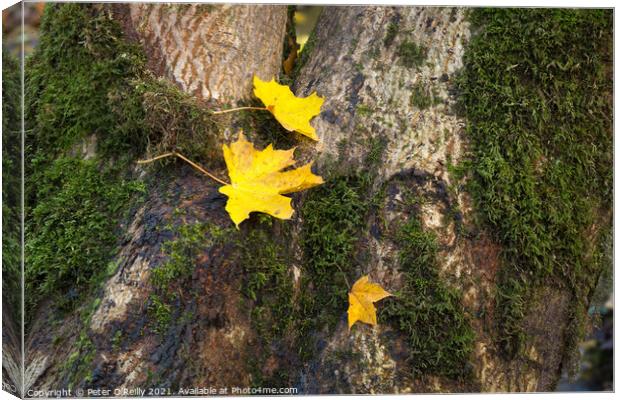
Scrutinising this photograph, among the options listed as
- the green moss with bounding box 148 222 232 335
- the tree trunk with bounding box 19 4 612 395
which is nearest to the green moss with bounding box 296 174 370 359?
the tree trunk with bounding box 19 4 612 395

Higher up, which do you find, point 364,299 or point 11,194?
point 11,194

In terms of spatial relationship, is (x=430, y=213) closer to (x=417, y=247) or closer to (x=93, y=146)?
(x=417, y=247)

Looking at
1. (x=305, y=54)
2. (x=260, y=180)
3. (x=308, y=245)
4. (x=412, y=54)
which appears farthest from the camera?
(x=305, y=54)

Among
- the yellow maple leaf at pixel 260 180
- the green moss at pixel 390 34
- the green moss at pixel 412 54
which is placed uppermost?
the green moss at pixel 390 34

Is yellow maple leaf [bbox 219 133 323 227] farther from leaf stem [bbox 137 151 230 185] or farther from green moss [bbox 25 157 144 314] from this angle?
green moss [bbox 25 157 144 314]

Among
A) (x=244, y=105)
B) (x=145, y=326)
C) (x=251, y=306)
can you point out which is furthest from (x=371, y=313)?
(x=244, y=105)

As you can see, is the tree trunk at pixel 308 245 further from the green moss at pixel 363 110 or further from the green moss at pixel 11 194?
the green moss at pixel 11 194

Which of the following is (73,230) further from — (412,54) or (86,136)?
(412,54)

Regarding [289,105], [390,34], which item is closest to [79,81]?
[289,105]

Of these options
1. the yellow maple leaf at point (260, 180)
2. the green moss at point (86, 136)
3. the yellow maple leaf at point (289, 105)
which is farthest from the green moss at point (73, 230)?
the yellow maple leaf at point (289, 105)
